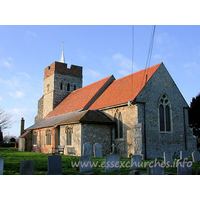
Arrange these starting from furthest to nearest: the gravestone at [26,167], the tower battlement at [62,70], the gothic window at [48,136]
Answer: the tower battlement at [62,70] < the gothic window at [48,136] < the gravestone at [26,167]

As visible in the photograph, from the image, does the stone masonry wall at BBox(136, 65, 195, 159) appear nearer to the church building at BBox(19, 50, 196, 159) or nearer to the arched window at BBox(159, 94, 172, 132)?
the church building at BBox(19, 50, 196, 159)

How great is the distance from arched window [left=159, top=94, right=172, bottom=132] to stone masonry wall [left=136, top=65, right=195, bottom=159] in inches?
11.1

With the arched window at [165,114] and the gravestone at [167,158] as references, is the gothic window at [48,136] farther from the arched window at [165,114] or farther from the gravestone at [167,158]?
the gravestone at [167,158]

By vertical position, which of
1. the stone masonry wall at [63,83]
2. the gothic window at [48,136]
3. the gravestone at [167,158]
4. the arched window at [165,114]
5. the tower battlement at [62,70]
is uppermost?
the tower battlement at [62,70]

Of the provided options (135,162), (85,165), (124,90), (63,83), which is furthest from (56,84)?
(85,165)

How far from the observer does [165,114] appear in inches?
755

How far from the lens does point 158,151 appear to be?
58.6 ft

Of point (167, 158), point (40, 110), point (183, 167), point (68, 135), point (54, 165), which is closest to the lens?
point (183, 167)

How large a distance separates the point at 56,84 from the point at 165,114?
20.2m

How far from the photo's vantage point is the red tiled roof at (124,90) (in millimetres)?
19141

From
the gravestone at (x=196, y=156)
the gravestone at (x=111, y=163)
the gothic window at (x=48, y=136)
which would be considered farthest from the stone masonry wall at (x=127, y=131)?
the gothic window at (x=48, y=136)

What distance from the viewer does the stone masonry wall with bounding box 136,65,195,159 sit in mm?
17859

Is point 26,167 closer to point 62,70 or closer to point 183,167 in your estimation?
point 183,167

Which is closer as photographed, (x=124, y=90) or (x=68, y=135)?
(x=68, y=135)
